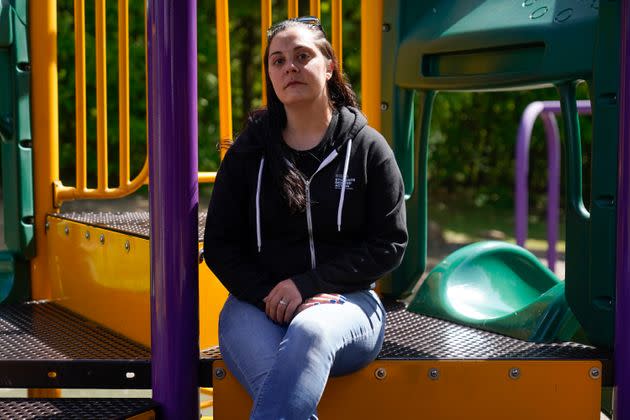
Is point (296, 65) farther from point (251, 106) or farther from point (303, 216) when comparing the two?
point (251, 106)

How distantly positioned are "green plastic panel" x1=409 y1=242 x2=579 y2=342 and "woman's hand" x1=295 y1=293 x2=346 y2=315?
0.66m

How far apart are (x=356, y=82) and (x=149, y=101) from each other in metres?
7.56

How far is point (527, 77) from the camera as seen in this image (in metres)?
2.40

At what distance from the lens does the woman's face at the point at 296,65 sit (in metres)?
1.95

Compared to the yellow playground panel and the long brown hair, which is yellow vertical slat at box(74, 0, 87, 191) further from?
the yellow playground panel

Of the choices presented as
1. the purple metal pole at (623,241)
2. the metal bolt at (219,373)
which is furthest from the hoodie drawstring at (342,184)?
the purple metal pole at (623,241)

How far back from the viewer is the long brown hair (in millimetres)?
1915

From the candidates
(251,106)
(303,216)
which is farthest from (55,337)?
(251,106)

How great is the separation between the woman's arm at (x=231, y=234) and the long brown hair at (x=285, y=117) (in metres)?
0.08

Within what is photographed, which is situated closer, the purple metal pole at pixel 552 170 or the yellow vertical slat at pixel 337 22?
the yellow vertical slat at pixel 337 22

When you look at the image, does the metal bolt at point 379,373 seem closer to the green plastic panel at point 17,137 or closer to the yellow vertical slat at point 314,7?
the yellow vertical slat at point 314,7

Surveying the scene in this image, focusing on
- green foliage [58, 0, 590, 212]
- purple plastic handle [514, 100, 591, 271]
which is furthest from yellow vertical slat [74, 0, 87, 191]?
green foliage [58, 0, 590, 212]

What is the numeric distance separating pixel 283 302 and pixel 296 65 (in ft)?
1.73

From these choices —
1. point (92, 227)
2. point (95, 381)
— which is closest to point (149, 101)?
point (95, 381)
